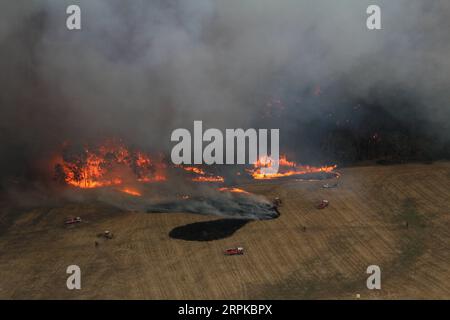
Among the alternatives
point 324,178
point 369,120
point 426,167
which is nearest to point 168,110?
point 324,178

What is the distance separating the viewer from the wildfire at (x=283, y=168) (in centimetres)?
4675

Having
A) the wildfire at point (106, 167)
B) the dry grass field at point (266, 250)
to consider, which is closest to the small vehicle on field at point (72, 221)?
the dry grass field at point (266, 250)

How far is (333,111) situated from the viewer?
50.8 metres

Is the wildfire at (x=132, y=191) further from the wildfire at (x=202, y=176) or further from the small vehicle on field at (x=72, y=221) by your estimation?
the small vehicle on field at (x=72, y=221)

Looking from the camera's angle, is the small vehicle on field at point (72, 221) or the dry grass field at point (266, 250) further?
the small vehicle on field at point (72, 221)

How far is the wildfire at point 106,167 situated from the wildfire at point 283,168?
7.88 metres

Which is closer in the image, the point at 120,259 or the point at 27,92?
the point at 120,259

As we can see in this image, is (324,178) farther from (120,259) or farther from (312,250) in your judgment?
(120,259)

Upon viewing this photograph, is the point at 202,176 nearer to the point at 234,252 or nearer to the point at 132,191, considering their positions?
the point at 132,191

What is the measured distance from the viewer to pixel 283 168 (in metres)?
48.2

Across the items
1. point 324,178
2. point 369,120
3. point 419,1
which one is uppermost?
point 419,1

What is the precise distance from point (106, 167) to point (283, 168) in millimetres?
14809

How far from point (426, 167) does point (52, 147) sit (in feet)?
101

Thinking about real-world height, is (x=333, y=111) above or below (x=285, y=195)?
above
